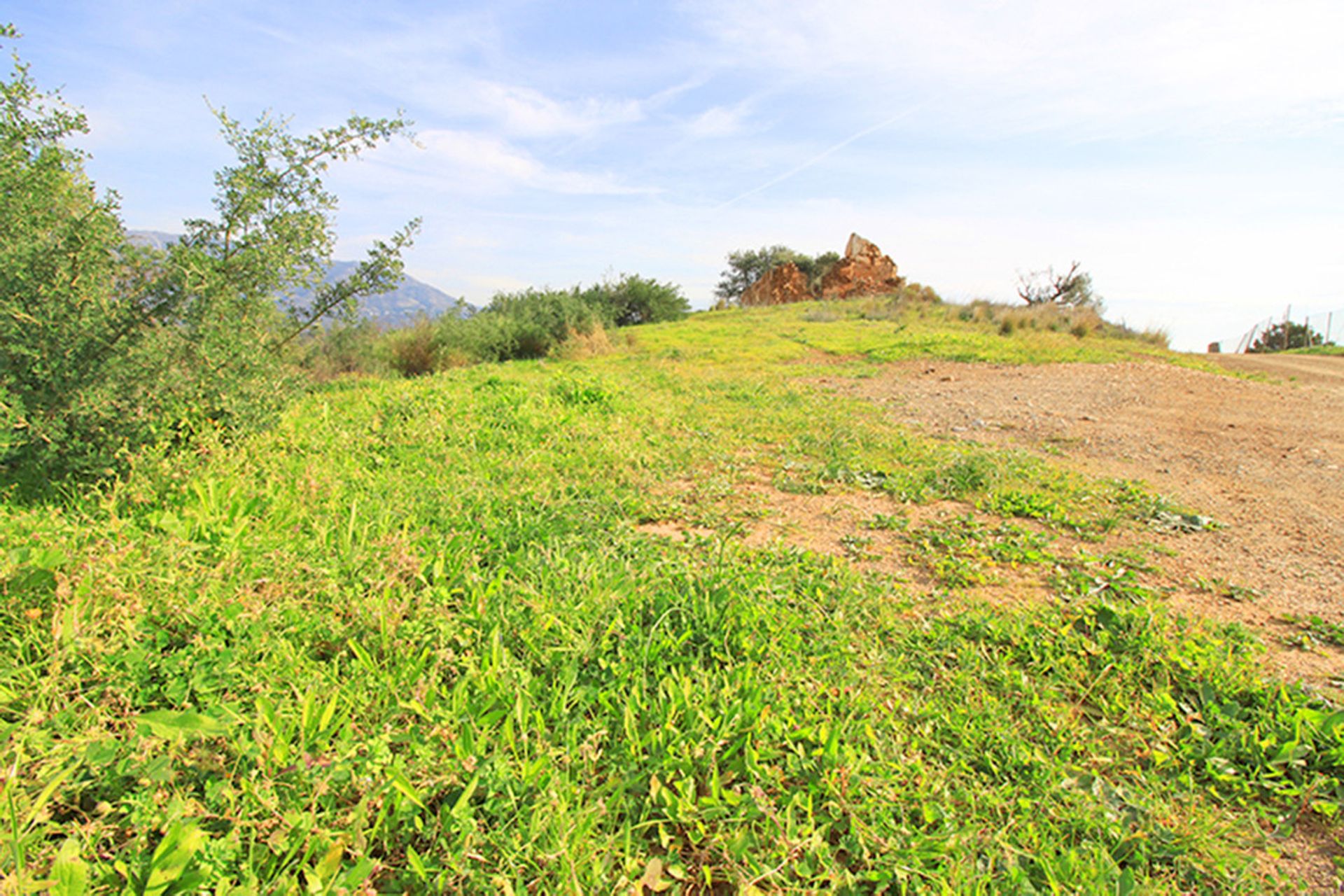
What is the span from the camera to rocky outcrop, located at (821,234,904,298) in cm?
2747

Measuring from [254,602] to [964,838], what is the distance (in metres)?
2.16

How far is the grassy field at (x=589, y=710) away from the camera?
141 cm

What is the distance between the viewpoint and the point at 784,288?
29.5 meters

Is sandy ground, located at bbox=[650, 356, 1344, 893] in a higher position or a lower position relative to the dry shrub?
lower

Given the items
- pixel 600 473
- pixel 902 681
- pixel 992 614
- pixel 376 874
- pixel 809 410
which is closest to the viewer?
pixel 376 874

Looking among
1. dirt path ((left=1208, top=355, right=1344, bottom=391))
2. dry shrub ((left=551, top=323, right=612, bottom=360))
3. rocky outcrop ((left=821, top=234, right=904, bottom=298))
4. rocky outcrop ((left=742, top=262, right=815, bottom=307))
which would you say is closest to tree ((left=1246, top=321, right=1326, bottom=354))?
dirt path ((left=1208, top=355, right=1344, bottom=391))

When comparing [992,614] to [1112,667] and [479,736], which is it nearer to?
[1112,667]

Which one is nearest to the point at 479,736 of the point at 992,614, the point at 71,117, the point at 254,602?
the point at 254,602

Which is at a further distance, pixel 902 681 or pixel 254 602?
pixel 902 681

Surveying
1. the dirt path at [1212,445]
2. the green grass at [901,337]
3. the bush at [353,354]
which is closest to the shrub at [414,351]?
the bush at [353,354]

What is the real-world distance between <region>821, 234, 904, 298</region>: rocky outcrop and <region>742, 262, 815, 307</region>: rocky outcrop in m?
1.28

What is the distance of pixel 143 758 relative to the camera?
142 cm

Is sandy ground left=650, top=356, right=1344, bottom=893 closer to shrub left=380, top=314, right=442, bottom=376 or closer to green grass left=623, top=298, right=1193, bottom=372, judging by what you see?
green grass left=623, top=298, right=1193, bottom=372

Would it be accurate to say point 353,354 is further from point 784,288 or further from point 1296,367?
point 784,288
